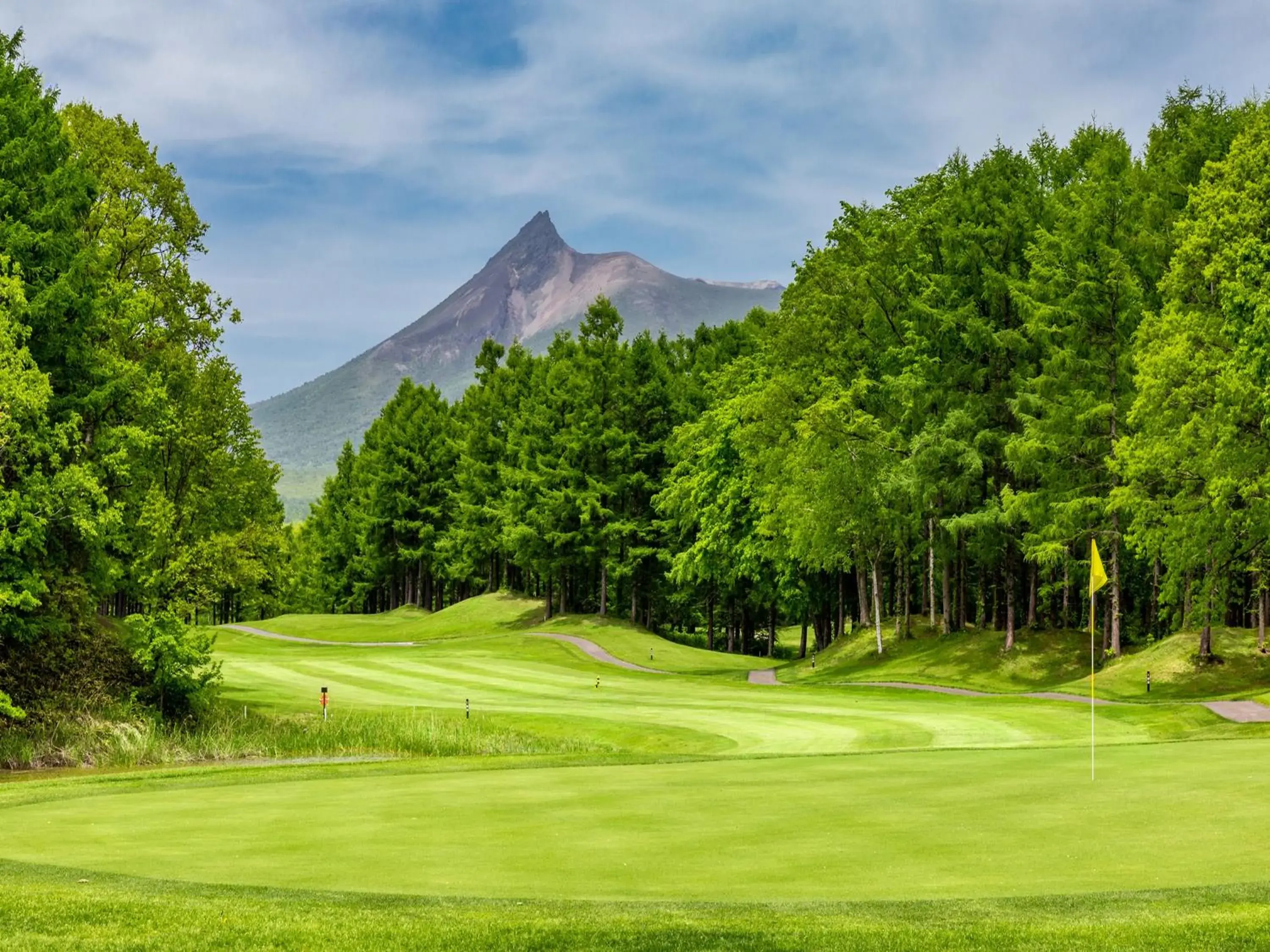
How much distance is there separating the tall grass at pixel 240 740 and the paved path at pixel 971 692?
15.4 metres

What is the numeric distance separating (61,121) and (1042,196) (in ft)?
116

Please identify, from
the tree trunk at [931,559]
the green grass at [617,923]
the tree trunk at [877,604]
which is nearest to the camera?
the green grass at [617,923]

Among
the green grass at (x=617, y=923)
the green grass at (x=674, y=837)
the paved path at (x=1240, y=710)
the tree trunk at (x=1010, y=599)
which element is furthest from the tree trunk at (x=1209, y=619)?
the green grass at (x=617, y=923)

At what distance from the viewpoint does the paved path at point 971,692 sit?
36000 mm

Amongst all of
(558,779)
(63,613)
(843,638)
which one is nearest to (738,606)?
(843,638)

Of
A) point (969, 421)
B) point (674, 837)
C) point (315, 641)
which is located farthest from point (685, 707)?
point (315, 641)

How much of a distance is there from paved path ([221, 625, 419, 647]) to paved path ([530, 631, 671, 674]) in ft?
23.7

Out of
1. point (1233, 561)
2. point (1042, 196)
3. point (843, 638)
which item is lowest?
point (843, 638)

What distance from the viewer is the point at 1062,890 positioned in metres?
10.7

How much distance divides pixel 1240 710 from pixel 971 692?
10395 mm

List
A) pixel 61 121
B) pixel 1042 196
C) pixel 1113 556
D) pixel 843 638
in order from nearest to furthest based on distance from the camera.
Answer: pixel 61 121, pixel 1113 556, pixel 1042 196, pixel 843 638

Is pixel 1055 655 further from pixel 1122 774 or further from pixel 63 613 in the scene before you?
pixel 63 613

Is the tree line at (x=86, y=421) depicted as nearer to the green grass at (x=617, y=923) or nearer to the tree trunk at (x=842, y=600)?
the green grass at (x=617, y=923)

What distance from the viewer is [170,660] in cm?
3200
